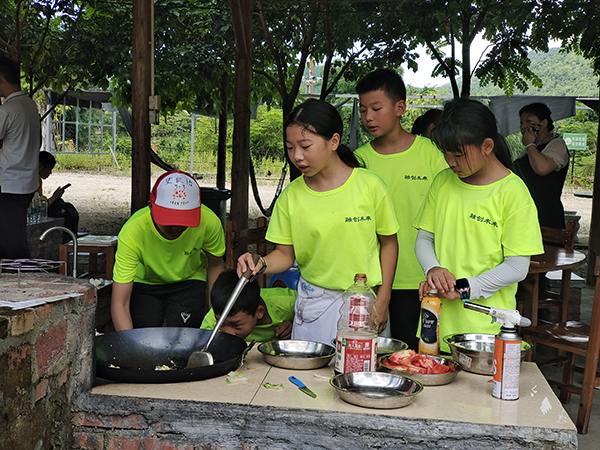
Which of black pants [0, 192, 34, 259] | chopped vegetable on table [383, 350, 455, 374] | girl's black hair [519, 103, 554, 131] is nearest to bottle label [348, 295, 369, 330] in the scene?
chopped vegetable on table [383, 350, 455, 374]

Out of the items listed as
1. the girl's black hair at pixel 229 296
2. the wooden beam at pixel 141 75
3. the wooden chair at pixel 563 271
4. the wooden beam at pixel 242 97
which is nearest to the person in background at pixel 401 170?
the girl's black hair at pixel 229 296

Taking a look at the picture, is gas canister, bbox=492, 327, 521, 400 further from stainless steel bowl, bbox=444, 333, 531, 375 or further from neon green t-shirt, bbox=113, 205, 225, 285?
neon green t-shirt, bbox=113, 205, 225, 285

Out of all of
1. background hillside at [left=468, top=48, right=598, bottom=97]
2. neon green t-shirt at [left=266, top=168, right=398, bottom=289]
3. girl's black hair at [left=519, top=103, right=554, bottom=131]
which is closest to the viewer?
neon green t-shirt at [left=266, top=168, right=398, bottom=289]

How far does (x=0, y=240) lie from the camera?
13.5 feet

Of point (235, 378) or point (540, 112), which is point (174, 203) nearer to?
point (235, 378)

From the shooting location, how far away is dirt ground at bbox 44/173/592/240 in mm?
10680

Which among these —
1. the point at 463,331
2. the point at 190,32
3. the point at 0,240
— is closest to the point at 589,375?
the point at 463,331

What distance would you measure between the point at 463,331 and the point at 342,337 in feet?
Answer: 1.79

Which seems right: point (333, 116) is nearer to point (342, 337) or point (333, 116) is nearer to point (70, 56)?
point (342, 337)

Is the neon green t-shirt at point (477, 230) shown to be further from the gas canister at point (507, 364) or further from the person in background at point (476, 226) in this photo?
the gas canister at point (507, 364)

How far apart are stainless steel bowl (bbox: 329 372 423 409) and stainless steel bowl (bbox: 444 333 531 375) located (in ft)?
0.90

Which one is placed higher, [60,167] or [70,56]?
[70,56]

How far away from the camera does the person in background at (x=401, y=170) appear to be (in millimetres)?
2645

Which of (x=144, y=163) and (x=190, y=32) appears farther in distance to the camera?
(x=190, y=32)
